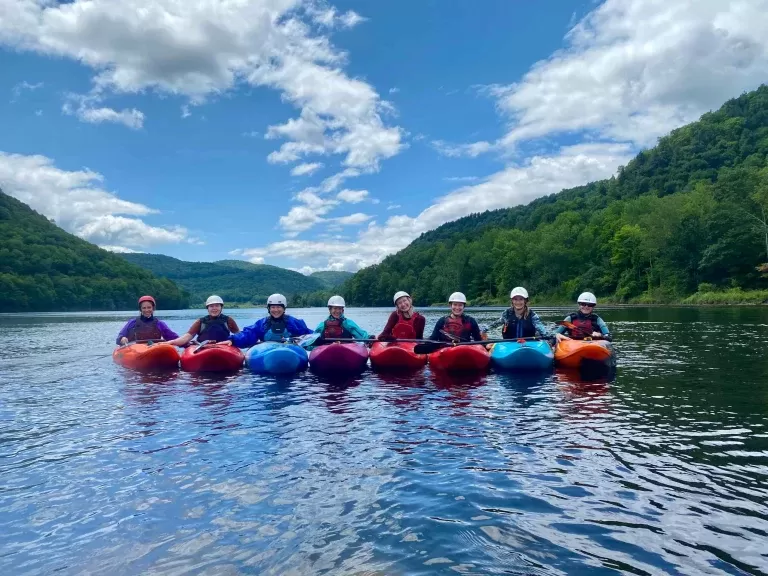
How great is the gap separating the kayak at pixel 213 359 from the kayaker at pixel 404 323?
3999mm

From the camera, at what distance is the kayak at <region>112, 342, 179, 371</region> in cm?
Answer: 1438

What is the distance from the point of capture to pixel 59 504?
5117 mm

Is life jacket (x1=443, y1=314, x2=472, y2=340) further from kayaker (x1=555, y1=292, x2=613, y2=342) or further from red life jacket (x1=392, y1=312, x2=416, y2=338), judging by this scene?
kayaker (x1=555, y1=292, x2=613, y2=342)

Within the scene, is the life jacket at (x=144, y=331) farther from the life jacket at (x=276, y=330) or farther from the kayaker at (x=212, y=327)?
the life jacket at (x=276, y=330)

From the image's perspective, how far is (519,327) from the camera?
14359mm

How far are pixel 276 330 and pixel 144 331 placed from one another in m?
4.21

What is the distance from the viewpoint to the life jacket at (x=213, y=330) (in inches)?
601

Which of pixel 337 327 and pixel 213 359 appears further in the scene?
pixel 337 327

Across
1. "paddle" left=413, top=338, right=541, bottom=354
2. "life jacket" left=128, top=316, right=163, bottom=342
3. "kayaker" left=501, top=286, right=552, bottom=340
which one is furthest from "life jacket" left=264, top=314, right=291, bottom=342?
"kayaker" left=501, top=286, right=552, bottom=340

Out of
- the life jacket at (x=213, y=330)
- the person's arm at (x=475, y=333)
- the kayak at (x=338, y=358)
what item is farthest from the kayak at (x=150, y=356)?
the person's arm at (x=475, y=333)

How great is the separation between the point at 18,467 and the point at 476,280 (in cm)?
10196

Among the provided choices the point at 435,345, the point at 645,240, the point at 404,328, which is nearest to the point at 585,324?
the point at 435,345

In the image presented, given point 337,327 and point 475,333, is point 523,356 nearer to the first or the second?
point 475,333

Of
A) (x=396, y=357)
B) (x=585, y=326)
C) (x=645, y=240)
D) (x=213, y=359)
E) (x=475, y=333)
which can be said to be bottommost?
(x=396, y=357)
